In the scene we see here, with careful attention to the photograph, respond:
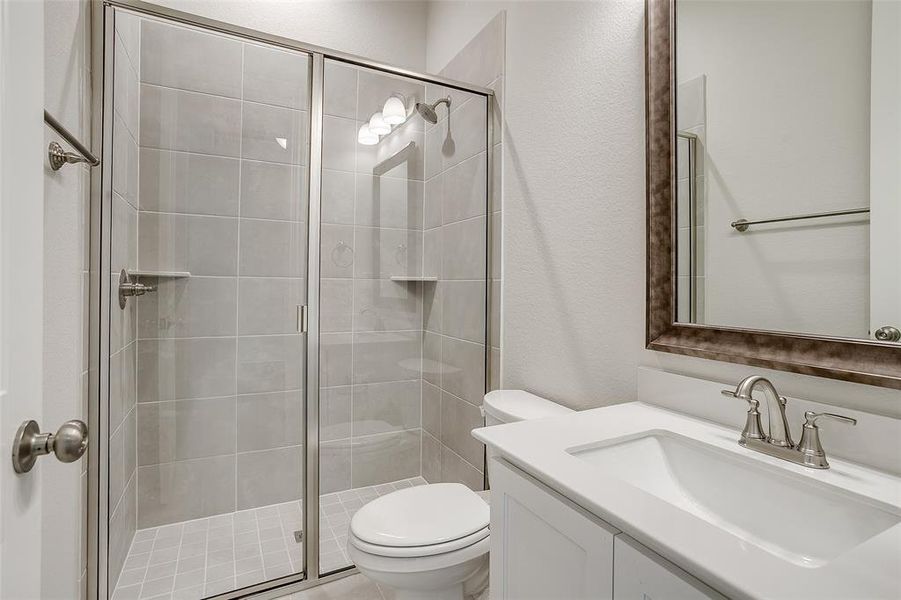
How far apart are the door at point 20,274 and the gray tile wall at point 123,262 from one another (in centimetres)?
99

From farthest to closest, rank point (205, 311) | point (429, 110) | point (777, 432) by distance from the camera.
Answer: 1. point (429, 110)
2. point (205, 311)
3. point (777, 432)

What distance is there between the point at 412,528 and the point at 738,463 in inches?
33.8

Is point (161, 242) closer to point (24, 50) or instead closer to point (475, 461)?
point (24, 50)

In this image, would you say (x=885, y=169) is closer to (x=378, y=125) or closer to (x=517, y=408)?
(x=517, y=408)

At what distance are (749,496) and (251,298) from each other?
1.53m

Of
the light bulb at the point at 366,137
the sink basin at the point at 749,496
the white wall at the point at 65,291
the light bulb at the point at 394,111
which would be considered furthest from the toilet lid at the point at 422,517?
the light bulb at the point at 394,111

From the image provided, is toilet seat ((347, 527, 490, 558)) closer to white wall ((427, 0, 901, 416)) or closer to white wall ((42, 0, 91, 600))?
white wall ((427, 0, 901, 416))

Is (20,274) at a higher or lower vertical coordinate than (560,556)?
higher

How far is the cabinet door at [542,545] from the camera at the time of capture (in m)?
0.67

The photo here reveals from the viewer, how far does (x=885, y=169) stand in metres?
0.81

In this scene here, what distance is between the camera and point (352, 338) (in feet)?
5.64

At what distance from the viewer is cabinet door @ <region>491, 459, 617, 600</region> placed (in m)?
0.67

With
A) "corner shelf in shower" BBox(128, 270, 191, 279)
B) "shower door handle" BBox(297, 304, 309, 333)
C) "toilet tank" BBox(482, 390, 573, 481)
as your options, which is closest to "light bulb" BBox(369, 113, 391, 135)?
"shower door handle" BBox(297, 304, 309, 333)

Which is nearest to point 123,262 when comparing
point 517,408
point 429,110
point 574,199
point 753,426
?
point 429,110
